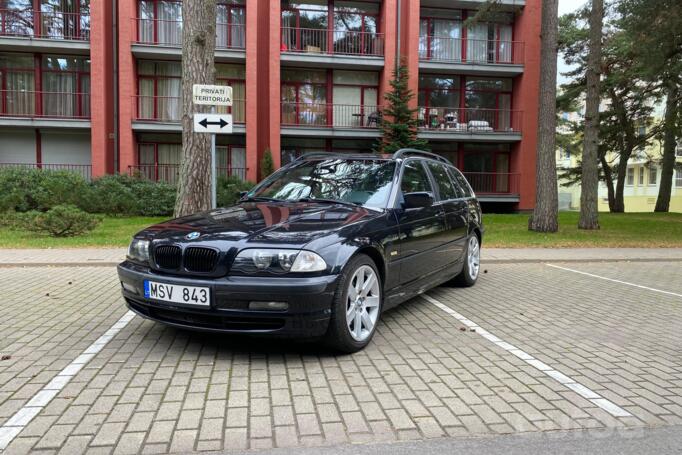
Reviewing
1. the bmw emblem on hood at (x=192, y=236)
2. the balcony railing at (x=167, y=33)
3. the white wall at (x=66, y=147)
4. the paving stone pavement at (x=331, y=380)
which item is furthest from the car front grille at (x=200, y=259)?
the white wall at (x=66, y=147)

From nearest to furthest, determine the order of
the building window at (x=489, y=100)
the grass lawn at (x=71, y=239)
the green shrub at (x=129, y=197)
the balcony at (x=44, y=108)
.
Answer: the grass lawn at (x=71, y=239)
the green shrub at (x=129, y=197)
the balcony at (x=44, y=108)
the building window at (x=489, y=100)

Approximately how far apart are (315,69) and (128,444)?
77.0 feet

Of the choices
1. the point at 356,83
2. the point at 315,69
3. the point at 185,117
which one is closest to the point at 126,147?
the point at 315,69

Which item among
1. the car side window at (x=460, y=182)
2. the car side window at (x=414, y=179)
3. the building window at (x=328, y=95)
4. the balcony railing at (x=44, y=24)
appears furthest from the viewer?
the building window at (x=328, y=95)

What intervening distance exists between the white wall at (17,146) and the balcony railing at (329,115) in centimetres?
1110

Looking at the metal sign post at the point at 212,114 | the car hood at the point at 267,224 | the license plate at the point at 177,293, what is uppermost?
the metal sign post at the point at 212,114

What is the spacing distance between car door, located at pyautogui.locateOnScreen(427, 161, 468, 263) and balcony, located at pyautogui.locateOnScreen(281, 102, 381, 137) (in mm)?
16746

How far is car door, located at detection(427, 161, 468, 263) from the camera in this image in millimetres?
6254

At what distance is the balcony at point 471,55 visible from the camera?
80.8 ft

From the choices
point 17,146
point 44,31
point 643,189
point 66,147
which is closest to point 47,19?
point 44,31

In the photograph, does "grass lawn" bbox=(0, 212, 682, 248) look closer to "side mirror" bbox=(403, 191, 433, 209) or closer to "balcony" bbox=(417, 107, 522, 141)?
"side mirror" bbox=(403, 191, 433, 209)

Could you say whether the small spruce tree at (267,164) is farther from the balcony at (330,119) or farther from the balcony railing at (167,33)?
the balcony railing at (167,33)

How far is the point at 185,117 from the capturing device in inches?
372

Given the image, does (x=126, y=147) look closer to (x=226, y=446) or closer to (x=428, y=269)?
(x=428, y=269)
